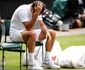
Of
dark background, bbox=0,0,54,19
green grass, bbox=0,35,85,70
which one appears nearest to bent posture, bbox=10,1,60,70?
green grass, bbox=0,35,85,70

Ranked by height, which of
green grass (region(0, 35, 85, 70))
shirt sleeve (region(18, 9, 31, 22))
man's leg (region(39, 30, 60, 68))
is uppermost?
shirt sleeve (region(18, 9, 31, 22))

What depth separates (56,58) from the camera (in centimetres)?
901

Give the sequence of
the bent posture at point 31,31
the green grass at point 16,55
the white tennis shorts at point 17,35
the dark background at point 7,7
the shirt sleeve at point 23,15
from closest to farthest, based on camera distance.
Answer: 1. the bent posture at point 31,31
2. the shirt sleeve at point 23,15
3. the white tennis shorts at point 17,35
4. the green grass at point 16,55
5. the dark background at point 7,7

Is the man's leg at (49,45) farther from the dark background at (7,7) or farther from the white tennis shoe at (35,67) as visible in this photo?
the dark background at (7,7)

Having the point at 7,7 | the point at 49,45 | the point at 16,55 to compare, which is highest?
the point at 7,7

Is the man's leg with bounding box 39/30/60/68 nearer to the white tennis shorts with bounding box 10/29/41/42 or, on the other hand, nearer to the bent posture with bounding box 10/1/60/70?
the bent posture with bounding box 10/1/60/70

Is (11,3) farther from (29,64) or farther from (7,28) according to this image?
(29,64)

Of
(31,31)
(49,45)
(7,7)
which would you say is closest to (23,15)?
(31,31)

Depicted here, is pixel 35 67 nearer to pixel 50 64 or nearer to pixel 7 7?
pixel 50 64

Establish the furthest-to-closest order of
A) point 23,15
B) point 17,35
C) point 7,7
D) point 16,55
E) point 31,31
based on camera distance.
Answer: point 7,7 → point 16,55 → point 17,35 → point 23,15 → point 31,31

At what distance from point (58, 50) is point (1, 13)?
10982 mm

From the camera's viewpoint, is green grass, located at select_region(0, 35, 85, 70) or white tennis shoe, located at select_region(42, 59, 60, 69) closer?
white tennis shoe, located at select_region(42, 59, 60, 69)

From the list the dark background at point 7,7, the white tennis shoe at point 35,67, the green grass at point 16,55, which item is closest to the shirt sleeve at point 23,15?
the white tennis shoe at point 35,67

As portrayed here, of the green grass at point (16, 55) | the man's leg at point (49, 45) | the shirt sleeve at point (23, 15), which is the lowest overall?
the green grass at point (16, 55)
